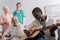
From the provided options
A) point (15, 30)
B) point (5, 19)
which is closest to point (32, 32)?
point (15, 30)

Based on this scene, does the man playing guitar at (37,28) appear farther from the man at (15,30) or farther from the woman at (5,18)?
the woman at (5,18)

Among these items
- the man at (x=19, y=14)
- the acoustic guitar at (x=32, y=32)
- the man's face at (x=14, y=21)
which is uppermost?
the man at (x=19, y=14)

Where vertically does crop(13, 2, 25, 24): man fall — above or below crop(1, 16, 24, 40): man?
above

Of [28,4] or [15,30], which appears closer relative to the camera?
[15,30]

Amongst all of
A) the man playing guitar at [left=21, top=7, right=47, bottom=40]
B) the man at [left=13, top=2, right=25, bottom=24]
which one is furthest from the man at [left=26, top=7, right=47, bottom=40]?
the man at [left=13, top=2, right=25, bottom=24]

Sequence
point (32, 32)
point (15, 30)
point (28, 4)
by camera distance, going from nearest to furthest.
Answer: point (32, 32) → point (15, 30) → point (28, 4)

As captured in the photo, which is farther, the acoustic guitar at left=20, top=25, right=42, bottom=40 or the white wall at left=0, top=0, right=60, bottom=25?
the white wall at left=0, top=0, right=60, bottom=25

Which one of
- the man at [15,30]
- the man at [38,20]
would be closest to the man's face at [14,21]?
the man at [15,30]

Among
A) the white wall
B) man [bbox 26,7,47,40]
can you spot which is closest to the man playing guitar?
man [bbox 26,7,47,40]

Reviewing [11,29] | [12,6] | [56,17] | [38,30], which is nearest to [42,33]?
[38,30]

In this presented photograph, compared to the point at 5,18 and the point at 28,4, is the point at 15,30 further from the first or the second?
the point at 28,4

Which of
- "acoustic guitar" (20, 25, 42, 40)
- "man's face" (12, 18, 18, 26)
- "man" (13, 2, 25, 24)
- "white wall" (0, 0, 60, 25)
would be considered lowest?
"acoustic guitar" (20, 25, 42, 40)

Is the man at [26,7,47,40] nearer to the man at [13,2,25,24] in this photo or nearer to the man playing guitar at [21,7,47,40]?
the man playing guitar at [21,7,47,40]

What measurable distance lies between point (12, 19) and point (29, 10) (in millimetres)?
152
